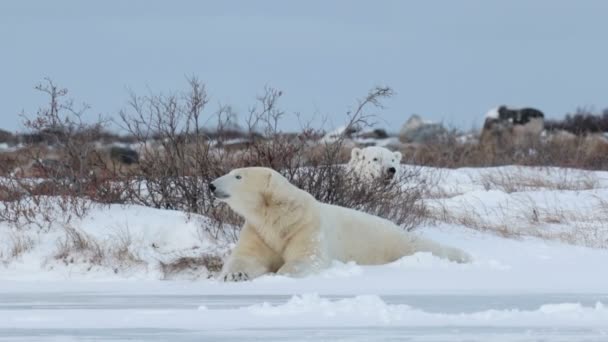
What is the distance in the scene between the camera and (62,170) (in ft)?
32.8

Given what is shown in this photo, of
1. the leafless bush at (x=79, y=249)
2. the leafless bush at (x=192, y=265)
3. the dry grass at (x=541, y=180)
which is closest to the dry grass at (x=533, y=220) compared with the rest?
the dry grass at (x=541, y=180)

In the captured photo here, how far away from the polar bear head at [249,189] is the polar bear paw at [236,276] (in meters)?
0.65

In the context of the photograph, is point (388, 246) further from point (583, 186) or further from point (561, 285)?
point (583, 186)

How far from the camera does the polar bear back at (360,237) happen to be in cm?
822

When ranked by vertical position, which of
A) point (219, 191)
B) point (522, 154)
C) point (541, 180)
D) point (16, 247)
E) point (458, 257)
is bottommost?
point (522, 154)

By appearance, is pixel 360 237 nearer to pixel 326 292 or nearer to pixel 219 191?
pixel 219 191

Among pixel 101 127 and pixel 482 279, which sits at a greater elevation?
pixel 101 127

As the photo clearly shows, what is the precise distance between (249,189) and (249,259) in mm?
587

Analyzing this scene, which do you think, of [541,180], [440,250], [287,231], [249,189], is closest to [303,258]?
[287,231]

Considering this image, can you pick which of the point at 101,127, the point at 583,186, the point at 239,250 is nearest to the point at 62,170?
the point at 101,127

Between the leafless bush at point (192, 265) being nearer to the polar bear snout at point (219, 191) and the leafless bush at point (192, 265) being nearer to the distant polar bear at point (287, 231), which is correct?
the distant polar bear at point (287, 231)

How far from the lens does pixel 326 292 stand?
266 inches

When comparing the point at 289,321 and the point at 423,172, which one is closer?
the point at 289,321

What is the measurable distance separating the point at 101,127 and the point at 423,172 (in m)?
7.21
